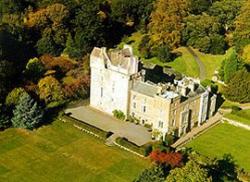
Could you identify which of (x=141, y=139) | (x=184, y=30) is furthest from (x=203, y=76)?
(x=141, y=139)

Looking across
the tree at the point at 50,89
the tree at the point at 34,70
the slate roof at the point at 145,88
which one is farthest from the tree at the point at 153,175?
the tree at the point at 34,70

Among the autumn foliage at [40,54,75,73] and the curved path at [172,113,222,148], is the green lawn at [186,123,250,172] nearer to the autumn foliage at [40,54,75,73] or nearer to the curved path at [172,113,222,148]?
the curved path at [172,113,222,148]

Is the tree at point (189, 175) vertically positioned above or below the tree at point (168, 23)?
below

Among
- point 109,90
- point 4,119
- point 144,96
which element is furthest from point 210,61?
point 4,119

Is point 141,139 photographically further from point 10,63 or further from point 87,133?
point 10,63

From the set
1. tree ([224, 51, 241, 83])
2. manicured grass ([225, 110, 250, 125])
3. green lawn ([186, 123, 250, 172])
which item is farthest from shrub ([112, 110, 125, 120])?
tree ([224, 51, 241, 83])

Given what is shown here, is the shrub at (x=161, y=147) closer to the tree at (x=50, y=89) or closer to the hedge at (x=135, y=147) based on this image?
the hedge at (x=135, y=147)

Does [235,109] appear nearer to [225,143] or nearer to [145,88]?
[225,143]
